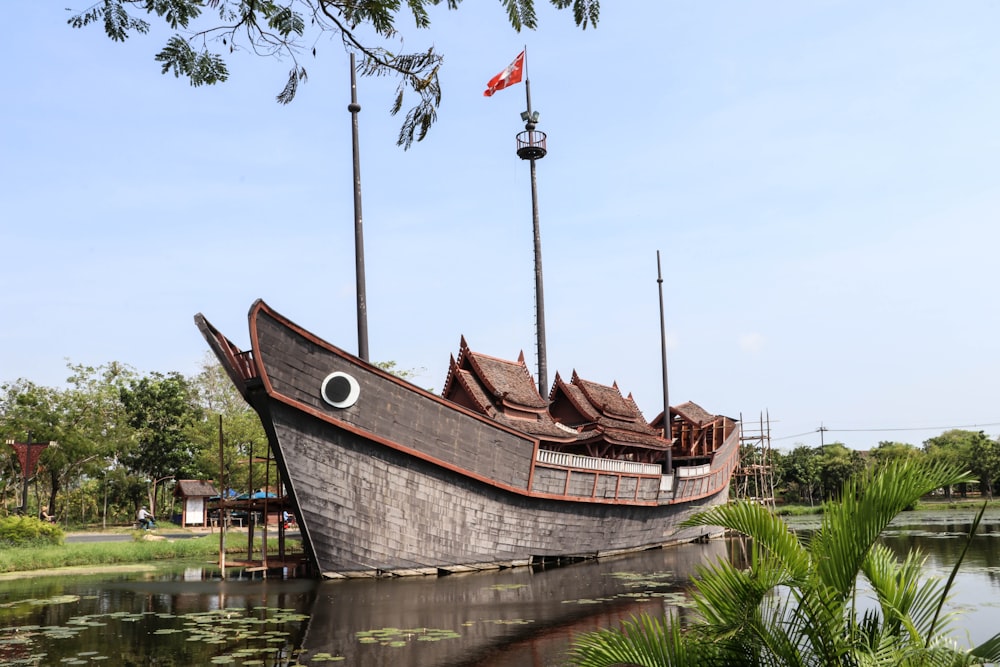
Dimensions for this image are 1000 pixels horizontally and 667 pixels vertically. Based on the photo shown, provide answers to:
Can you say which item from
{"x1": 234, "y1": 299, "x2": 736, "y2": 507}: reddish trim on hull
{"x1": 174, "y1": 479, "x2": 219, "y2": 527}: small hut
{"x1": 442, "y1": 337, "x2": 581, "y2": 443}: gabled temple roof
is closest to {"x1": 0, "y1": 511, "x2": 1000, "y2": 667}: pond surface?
{"x1": 234, "y1": 299, "x2": 736, "y2": 507}: reddish trim on hull

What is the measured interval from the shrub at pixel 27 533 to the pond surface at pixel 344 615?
369 cm

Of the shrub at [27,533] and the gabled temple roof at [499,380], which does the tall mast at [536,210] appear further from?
the shrub at [27,533]

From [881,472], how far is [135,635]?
28.7 ft

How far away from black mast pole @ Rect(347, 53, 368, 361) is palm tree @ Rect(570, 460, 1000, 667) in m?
13.1

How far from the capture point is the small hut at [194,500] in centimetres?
3206

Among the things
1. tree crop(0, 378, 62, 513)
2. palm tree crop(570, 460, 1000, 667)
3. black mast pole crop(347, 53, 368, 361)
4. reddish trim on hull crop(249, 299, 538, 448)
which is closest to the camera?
palm tree crop(570, 460, 1000, 667)

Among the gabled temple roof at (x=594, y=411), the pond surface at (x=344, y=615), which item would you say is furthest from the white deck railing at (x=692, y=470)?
the pond surface at (x=344, y=615)

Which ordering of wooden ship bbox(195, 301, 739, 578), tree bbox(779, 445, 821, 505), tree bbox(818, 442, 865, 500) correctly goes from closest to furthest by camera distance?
1. wooden ship bbox(195, 301, 739, 578)
2. tree bbox(818, 442, 865, 500)
3. tree bbox(779, 445, 821, 505)

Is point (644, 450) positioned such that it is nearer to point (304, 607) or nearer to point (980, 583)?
point (980, 583)

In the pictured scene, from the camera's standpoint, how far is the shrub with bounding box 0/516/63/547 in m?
18.8

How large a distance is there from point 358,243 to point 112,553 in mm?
10135

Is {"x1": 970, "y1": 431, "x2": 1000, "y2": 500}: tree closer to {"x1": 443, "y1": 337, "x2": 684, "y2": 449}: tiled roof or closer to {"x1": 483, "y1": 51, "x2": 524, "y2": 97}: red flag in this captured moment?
{"x1": 443, "y1": 337, "x2": 684, "y2": 449}: tiled roof

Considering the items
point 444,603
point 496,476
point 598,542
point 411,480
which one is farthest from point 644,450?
point 444,603

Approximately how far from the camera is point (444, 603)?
11.2 meters
